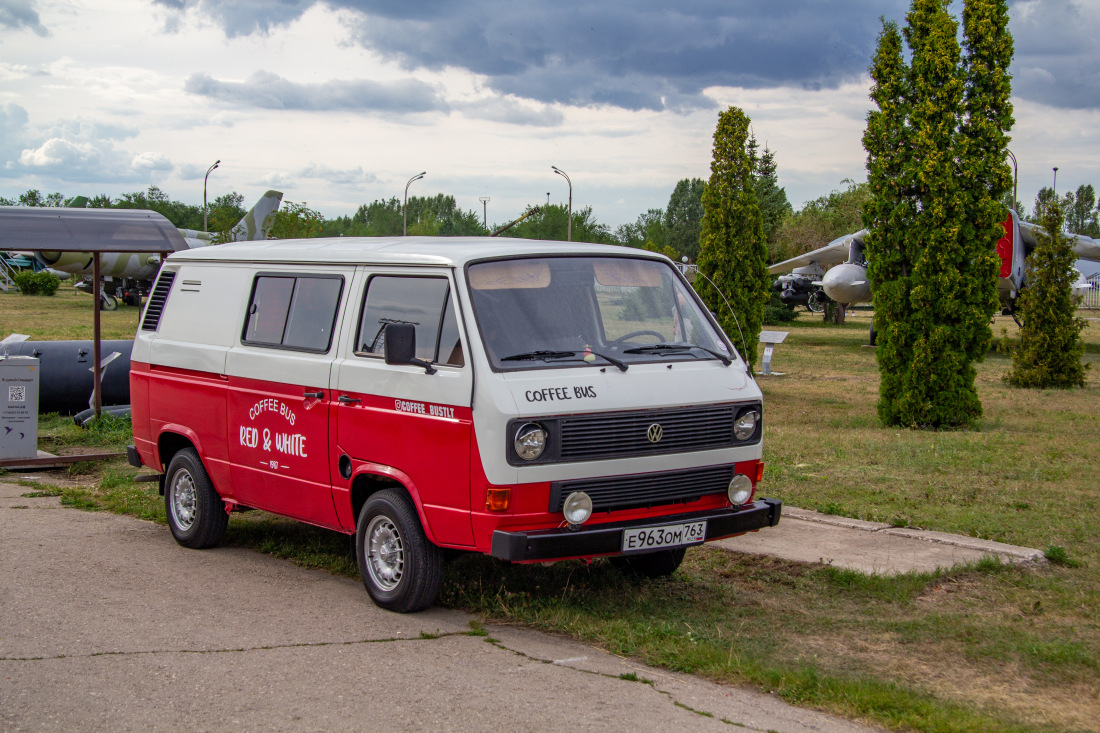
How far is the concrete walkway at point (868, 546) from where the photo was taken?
7090 millimetres

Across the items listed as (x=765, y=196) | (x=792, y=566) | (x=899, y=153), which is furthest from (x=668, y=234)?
(x=792, y=566)

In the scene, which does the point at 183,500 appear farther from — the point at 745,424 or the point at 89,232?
the point at 89,232

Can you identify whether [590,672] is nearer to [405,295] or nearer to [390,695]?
[390,695]

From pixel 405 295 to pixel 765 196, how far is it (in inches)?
2143

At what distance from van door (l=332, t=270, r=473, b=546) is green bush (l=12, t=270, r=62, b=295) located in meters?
63.3

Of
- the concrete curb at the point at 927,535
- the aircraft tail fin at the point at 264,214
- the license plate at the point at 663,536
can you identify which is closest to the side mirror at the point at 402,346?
the license plate at the point at 663,536

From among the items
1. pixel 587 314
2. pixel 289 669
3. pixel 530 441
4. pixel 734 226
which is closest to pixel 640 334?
pixel 587 314

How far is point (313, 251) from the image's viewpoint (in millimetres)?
6945

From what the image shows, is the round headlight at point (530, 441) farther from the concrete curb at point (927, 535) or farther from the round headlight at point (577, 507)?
the concrete curb at point (927, 535)

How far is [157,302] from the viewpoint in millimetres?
8414

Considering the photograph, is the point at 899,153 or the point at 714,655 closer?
the point at 714,655

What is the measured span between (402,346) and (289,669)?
6.04 feet

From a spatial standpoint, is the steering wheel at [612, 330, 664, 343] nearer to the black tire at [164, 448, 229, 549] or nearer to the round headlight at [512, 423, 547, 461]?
the round headlight at [512, 423, 547, 461]

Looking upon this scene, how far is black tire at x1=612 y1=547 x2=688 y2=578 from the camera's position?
6902 millimetres
